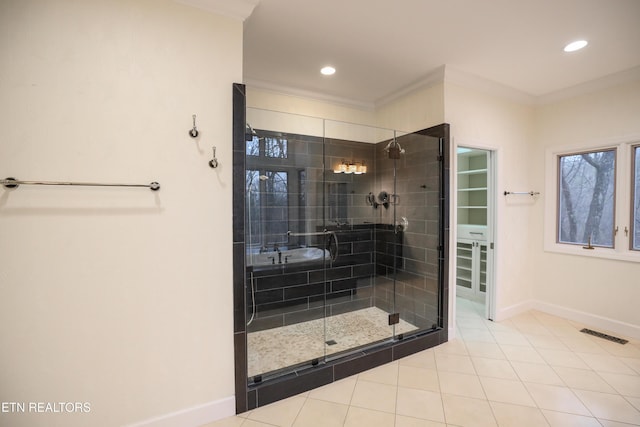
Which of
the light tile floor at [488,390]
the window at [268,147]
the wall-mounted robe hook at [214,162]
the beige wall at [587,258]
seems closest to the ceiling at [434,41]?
the beige wall at [587,258]

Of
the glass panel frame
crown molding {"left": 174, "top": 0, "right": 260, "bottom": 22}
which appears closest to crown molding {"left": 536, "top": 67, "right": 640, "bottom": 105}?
the glass panel frame

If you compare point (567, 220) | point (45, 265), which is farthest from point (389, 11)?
point (567, 220)

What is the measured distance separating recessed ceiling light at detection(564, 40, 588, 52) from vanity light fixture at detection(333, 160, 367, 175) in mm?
2000

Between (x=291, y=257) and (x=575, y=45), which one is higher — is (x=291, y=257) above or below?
below

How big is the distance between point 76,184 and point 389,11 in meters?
2.16

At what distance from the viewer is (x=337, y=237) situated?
3.09 meters

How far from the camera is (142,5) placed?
4.91 ft

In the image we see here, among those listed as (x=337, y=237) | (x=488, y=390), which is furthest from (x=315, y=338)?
(x=488, y=390)

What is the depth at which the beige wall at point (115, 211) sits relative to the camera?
1317mm

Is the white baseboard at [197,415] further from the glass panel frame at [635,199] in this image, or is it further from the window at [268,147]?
the glass panel frame at [635,199]

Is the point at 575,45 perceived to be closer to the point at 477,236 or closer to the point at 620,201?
the point at 620,201

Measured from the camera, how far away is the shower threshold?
2.12 metres

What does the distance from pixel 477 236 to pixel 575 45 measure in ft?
7.68

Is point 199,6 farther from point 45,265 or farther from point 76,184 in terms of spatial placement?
point 45,265
